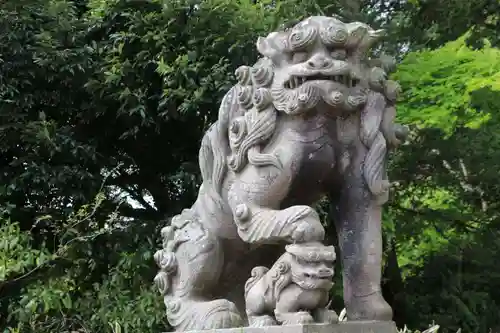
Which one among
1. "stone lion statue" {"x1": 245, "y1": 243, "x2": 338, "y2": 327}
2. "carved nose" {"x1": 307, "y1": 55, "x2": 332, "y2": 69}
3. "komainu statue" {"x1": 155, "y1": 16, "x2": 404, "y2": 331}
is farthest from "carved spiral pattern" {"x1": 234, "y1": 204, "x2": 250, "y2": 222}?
"carved nose" {"x1": 307, "y1": 55, "x2": 332, "y2": 69}

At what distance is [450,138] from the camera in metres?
6.44

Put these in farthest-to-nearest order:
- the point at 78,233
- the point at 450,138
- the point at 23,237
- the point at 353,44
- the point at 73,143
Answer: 1. the point at 450,138
2. the point at 73,143
3. the point at 78,233
4. the point at 23,237
5. the point at 353,44

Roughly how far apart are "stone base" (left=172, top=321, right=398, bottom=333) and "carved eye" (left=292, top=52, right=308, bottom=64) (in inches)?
41.0

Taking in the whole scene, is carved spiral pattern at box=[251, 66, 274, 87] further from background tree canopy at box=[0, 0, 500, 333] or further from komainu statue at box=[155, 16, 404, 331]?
background tree canopy at box=[0, 0, 500, 333]

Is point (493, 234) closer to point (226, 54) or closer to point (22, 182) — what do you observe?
point (226, 54)

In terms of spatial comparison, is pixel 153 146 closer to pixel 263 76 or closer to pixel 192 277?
pixel 192 277

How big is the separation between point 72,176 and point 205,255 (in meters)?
3.13

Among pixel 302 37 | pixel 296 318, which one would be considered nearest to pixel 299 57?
pixel 302 37

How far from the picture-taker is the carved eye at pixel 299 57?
3.02 m

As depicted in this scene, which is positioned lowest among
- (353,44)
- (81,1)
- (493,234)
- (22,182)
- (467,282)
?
(467,282)

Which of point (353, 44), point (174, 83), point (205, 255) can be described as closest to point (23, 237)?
point (174, 83)

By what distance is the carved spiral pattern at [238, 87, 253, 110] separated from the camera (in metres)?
3.12

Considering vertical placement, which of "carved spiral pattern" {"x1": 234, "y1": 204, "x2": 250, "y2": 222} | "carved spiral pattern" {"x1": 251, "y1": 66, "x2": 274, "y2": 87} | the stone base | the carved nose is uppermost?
the carved nose

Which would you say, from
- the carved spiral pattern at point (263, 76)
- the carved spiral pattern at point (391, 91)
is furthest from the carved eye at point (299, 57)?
the carved spiral pattern at point (391, 91)
